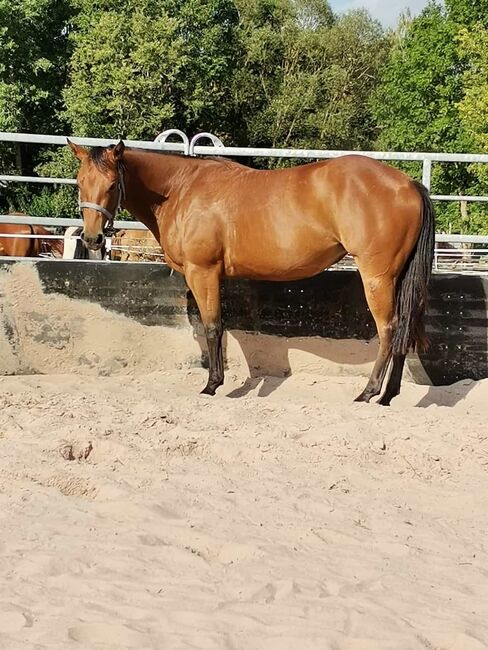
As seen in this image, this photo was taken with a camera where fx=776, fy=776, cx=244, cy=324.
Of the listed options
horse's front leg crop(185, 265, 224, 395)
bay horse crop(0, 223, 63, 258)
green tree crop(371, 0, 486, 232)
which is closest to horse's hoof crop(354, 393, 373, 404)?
horse's front leg crop(185, 265, 224, 395)

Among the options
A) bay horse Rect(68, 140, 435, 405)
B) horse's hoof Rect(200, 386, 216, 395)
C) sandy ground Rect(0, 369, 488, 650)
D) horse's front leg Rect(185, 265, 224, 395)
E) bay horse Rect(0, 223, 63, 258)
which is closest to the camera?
sandy ground Rect(0, 369, 488, 650)

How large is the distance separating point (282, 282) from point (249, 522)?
3.52 meters

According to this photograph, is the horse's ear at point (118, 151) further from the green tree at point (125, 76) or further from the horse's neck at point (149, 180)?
the green tree at point (125, 76)

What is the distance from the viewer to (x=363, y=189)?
5586mm

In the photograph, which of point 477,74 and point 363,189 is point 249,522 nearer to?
point 363,189

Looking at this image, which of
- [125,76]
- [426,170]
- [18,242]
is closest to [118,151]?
[426,170]

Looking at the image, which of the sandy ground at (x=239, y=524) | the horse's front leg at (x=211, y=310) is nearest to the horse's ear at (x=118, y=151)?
the horse's front leg at (x=211, y=310)

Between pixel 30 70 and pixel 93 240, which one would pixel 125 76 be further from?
pixel 93 240

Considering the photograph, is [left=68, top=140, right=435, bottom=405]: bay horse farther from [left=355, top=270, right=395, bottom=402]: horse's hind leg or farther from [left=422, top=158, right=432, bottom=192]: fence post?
[left=422, top=158, right=432, bottom=192]: fence post

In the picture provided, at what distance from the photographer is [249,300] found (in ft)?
22.2

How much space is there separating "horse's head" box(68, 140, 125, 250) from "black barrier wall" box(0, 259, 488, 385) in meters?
0.82

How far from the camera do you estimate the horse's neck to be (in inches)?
247

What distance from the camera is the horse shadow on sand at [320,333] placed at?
6512 mm

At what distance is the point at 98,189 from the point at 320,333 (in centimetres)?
225
